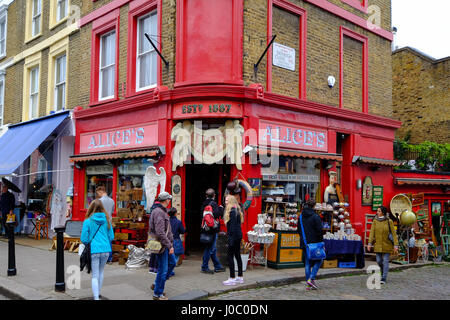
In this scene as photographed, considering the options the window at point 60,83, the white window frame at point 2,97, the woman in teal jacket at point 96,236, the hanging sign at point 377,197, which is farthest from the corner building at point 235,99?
the white window frame at point 2,97

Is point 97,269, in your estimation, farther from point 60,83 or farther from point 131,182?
point 60,83

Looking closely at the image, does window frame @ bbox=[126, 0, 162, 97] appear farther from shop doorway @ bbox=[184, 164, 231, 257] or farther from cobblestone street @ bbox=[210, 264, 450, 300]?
cobblestone street @ bbox=[210, 264, 450, 300]

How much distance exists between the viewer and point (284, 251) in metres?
9.61

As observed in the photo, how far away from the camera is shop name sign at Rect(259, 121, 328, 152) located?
1050 centimetres

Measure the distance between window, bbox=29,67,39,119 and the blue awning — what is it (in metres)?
0.99

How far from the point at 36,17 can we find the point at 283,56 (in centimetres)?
1103

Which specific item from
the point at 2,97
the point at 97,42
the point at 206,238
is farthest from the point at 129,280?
the point at 2,97

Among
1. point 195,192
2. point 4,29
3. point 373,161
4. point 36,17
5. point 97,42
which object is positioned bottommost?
point 195,192

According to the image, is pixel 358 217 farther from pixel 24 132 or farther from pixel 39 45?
pixel 39 45

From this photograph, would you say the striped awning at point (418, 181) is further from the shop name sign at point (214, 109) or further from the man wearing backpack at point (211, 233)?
the man wearing backpack at point (211, 233)

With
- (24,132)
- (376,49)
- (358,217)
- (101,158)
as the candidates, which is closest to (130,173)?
(101,158)

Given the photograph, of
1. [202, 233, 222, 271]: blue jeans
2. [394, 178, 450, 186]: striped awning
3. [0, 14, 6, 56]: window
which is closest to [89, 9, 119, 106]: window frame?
[202, 233, 222, 271]: blue jeans

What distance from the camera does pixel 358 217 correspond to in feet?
41.6

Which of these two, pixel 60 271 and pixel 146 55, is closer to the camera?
pixel 60 271
